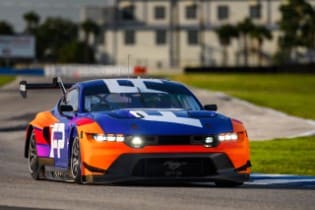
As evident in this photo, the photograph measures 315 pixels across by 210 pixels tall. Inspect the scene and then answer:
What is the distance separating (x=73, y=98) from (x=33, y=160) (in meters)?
1.01

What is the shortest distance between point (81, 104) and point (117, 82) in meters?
0.64

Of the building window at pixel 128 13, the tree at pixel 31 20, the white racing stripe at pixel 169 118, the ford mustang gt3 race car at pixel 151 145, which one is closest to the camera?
the ford mustang gt3 race car at pixel 151 145

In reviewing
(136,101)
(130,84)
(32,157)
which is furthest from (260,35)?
(136,101)

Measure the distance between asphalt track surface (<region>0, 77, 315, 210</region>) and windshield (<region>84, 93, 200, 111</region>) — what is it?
969 millimetres

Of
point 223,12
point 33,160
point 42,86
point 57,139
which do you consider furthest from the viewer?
point 223,12

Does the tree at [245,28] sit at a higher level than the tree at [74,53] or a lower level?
higher

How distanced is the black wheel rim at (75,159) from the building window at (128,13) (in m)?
139

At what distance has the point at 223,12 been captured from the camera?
151 metres

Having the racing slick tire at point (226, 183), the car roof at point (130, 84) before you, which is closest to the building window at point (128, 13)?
the car roof at point (130, 84)

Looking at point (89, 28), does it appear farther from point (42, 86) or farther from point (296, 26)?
point (42, 86)

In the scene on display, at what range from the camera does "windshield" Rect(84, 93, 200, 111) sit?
44.2 feet

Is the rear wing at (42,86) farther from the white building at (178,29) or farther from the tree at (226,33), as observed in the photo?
the white building at (178,29)

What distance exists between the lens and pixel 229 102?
42.5m

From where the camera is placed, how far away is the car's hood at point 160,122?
1237cm
